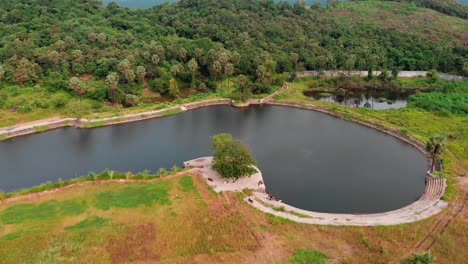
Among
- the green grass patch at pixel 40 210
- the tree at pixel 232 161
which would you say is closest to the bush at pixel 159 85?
the tree at pixel 232 161

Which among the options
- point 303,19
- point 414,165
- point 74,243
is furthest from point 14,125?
point 303,19

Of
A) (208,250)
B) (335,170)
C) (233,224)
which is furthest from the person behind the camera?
(335,170)

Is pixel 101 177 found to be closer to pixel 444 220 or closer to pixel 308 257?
pixel 308 257

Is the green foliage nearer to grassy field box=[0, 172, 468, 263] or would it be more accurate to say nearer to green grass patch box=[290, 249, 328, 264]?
grassy field box=[0, 172, 468, 263]

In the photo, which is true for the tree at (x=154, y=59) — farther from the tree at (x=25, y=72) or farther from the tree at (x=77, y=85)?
the tree at (x=25, y=72)

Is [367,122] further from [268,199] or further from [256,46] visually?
[256,46]

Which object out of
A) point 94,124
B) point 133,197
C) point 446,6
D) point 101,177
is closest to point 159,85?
point 94,124
